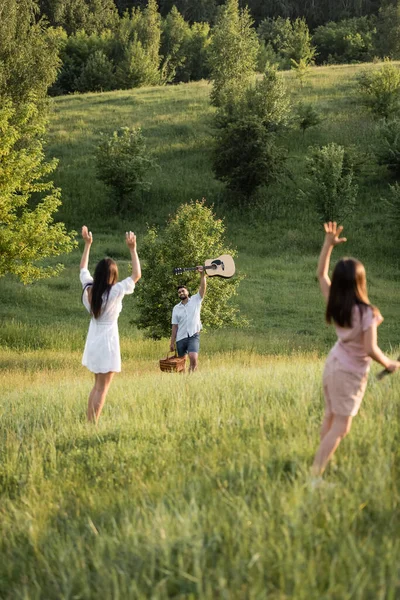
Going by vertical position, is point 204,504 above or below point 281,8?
below

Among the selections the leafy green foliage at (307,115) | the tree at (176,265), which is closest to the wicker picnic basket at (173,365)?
the tree at (176,265)

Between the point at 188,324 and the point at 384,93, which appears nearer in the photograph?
the point at 188,324

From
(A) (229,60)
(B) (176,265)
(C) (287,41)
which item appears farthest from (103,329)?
(C) (287,41)

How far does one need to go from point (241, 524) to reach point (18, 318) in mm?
23955

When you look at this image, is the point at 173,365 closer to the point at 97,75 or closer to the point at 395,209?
the point at 395,209

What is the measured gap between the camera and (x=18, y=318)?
27547mm

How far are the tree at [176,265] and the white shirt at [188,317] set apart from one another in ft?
19.4

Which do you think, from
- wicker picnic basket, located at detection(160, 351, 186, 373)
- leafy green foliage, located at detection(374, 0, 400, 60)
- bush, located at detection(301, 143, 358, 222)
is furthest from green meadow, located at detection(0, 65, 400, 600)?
leafy green foliage, located at detection(374, 0, 400, 60)

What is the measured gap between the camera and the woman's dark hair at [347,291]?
5.37 m

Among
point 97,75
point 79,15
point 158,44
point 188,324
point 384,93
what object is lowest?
point 188,324

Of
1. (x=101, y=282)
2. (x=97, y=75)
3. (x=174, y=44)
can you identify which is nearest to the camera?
(x=101, y=282)

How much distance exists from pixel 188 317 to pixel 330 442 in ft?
29.8

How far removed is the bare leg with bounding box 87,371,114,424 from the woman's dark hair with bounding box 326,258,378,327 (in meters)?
3.58

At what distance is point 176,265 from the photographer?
69.1 feet
